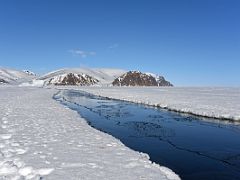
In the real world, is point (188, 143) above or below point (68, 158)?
below

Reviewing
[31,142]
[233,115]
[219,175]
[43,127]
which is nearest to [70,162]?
[31,142]

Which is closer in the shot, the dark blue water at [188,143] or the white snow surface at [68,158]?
the white snow surface at [68,158]

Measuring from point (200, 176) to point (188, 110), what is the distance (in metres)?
18.4

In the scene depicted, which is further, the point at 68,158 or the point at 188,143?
the point at 188,143

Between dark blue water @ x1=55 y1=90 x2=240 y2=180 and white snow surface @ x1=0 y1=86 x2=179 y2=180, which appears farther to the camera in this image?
dark blue water @ x1=55 y1=90 x2=240 y2=180

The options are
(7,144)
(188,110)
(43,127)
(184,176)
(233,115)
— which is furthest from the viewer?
(188,110)

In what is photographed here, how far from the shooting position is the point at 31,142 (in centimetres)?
1217

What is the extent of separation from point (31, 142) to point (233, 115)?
15.4 m

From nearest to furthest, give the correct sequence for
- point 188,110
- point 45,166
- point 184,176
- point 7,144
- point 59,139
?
1. point 45,166
2. point 184,176
3. point 7,144
4. point 59,139
5. point 188,110

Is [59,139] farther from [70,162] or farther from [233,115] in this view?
[233,115]

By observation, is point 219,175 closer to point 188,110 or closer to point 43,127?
point 43,127

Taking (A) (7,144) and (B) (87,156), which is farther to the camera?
(A) (7,144)

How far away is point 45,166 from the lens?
8.89m

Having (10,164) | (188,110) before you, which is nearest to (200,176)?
(10,164)
